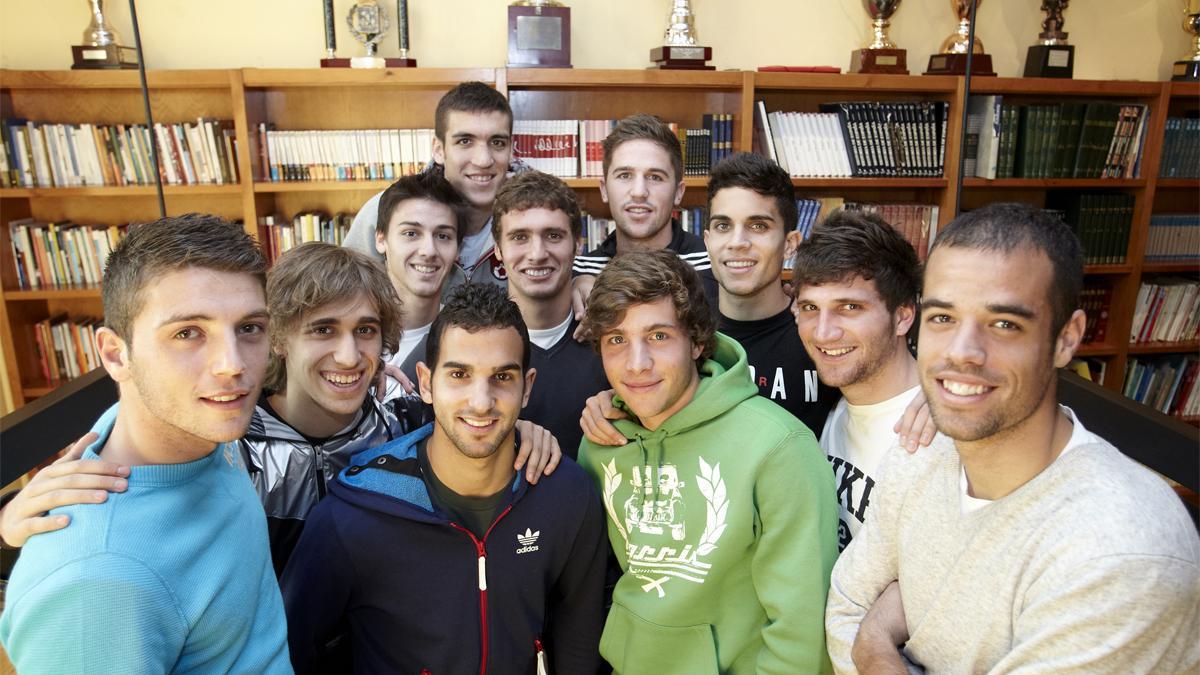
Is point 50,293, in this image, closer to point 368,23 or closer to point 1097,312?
point 368,23

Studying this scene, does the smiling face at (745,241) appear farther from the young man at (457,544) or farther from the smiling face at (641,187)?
the young man at (457,544)

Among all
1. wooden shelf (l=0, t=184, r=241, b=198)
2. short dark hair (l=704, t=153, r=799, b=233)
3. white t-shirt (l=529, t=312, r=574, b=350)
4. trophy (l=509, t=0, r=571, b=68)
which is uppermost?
trophy (l=509, t=0, r=571, b=68)

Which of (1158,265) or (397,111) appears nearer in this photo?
(397,111)

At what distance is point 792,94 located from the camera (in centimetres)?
400

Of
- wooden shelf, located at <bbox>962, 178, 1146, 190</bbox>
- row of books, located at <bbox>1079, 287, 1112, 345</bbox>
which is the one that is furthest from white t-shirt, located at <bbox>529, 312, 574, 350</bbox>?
row of books, located at <bbox>1079, 287, 1112, 345</bbox>

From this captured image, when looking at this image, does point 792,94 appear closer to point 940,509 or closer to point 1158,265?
point 1158,265

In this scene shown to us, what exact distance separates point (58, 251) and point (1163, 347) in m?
5.63

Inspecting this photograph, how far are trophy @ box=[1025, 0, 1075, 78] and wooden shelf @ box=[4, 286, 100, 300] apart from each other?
183 inches

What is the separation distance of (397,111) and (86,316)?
1855 millimetres

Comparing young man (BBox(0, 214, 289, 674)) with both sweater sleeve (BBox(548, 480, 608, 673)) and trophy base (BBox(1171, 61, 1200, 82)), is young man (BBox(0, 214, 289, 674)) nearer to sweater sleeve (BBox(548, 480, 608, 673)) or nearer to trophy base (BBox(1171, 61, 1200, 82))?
sweater sleeve (BBox(548, 480, 608, 673))

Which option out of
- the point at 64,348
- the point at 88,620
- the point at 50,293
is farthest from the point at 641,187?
the point at 64,348

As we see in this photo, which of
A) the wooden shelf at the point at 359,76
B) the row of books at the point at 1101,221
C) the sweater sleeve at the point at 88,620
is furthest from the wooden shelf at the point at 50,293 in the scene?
the row of books at the point at 1101,221

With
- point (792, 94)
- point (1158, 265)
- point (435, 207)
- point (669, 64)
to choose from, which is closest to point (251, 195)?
point (435, 207)

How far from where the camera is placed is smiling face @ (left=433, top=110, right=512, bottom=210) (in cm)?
281
